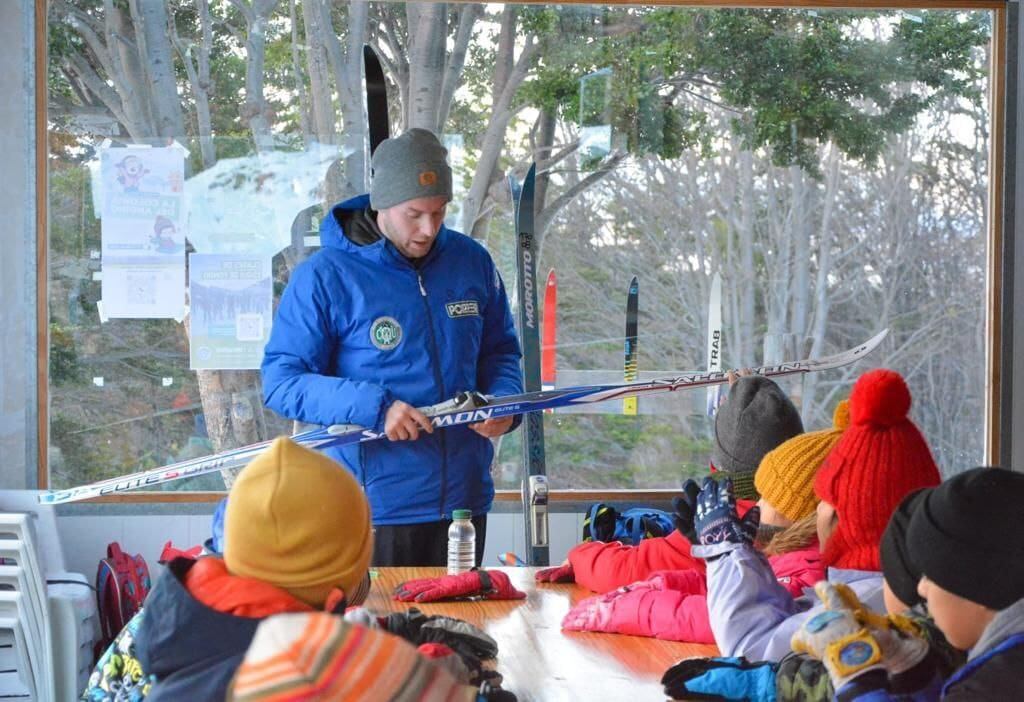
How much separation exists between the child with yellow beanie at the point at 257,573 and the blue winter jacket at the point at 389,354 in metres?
1.49

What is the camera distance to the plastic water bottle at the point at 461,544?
2607 millimetres

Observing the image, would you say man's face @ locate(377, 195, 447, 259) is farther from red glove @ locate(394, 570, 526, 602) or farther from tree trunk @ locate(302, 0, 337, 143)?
tree trunk @ locate(302, 0, 337, 143)

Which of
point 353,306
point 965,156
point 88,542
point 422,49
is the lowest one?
point 88,542

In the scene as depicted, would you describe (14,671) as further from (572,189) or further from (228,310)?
(572,189)

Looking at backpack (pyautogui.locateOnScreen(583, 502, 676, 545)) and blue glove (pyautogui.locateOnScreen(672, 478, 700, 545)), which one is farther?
backpack (pyautogui.locateOnScreen(583, 502, 676, 545))

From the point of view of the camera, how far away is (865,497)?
189cm

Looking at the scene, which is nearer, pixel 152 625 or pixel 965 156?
pixel 152 625

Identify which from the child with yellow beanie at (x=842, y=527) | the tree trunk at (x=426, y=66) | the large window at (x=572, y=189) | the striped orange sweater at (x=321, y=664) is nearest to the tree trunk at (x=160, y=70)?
the large window at (x=572, y=189)

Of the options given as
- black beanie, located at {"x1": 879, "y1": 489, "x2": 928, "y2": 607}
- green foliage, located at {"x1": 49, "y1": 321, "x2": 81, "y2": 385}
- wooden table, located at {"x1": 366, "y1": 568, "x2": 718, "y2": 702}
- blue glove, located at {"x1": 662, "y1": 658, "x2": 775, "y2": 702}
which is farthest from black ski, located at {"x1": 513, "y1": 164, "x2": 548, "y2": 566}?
black beanie, located at {"x1": 879, "y1": 489, "x2": 928, "y2": 607}

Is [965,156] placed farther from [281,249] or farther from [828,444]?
[828,444]

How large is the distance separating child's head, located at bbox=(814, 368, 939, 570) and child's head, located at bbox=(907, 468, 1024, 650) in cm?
48

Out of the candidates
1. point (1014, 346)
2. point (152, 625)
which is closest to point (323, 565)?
point (152, 625)

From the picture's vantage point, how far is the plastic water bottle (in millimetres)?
2607

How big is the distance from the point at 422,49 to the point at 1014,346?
259cm
